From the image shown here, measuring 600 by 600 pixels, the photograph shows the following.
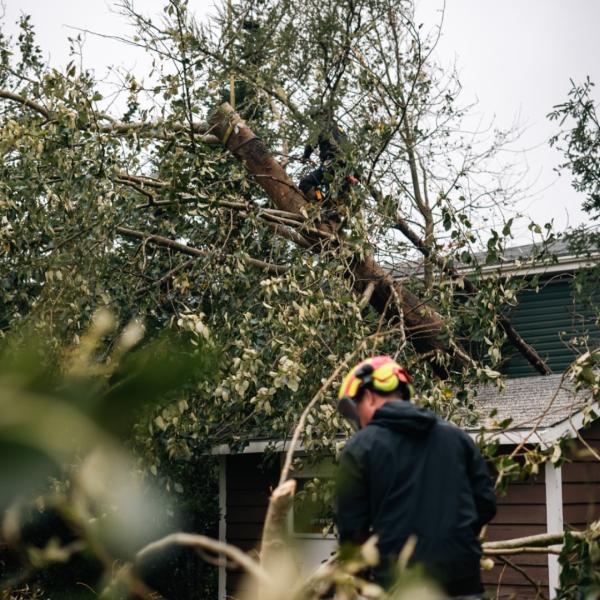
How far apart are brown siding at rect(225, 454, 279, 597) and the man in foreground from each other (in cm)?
845

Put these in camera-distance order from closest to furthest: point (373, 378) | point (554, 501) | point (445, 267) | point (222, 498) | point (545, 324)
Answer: point (373, 378) < point (445, 267) < point (554, 501) < point (222, 498) < point (545, 324)

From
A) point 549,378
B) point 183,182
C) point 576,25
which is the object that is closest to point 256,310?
point 183,182

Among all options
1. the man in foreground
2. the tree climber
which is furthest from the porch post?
the man in foreground

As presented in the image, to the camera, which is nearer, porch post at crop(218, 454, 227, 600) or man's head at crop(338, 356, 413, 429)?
man's head at crop(338, 356, 413, 429)

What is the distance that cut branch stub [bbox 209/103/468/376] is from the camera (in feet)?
30.7

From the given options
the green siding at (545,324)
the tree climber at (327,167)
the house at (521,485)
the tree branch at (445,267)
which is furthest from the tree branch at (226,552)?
the green siding at (545,324)

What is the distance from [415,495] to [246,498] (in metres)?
8.88

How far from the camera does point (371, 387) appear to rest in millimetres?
3377

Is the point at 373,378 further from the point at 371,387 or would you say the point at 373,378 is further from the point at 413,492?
the point at 413,492

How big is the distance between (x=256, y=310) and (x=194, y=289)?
2.03ft

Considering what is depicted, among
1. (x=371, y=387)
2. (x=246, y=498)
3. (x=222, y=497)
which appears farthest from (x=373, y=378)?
(x=222, y=497)

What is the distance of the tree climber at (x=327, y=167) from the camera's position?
9.04 meters

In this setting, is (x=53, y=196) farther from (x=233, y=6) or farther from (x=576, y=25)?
(x=576, y=25)

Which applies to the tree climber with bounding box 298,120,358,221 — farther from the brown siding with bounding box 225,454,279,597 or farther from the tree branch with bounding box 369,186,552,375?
the brown siding with bounding box 225,454,279,597
